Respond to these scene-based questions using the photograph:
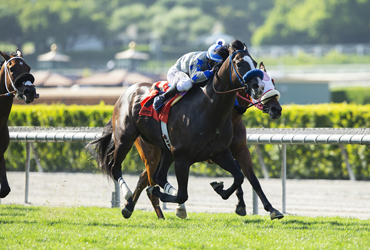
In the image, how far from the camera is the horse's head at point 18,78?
539cm

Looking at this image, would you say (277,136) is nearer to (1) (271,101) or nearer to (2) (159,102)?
(2) (159,102)

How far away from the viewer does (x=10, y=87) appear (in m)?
5.56

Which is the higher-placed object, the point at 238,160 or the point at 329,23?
the point at 329,23

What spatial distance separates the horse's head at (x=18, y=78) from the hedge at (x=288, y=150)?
317cm

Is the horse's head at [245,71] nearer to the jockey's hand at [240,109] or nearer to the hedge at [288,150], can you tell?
the jockey's hand at [240,109]

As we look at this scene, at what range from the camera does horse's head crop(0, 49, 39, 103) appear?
5388mm

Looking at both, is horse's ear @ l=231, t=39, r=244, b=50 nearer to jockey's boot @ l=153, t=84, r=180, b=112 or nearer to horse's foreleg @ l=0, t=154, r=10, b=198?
jockey's boot @ l=153, t=84, r=180, b=112

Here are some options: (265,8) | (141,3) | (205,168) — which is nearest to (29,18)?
(141,3)

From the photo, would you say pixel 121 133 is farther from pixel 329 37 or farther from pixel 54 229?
pixel 329 37

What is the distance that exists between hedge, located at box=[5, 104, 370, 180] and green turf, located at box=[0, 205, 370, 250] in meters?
3.17

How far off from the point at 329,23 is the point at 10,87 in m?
70.9

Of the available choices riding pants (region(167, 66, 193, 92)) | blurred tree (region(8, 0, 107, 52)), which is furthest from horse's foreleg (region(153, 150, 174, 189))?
blurred tree (region(8, 0, 107, 52))

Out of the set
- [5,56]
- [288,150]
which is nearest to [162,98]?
[5,56]

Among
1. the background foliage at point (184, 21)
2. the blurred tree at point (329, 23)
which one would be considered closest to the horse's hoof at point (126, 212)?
the background foliage at point (184, 21)
